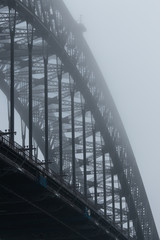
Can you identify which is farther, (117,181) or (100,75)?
(117,181)

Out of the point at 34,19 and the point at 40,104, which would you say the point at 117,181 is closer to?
the point at 40,104

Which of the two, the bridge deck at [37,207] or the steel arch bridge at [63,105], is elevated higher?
the steel arch bridge at [63,105]

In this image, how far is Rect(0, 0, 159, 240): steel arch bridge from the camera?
73.4 meters

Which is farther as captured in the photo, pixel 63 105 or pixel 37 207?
pixel 63 105

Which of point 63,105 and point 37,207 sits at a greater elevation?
point 63,105

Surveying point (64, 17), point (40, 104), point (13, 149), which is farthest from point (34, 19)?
point (40, 104)

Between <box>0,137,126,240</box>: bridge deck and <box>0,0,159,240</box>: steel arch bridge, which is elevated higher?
<box>0,0,159,240</box>: steel arch bridge

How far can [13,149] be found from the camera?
59.6 m

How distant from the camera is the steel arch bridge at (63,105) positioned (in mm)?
73438

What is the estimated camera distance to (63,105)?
105812 mm

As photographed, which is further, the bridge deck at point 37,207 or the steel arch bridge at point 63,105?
the steel arch bridge at point 63,105

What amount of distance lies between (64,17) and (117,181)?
41.2 meters

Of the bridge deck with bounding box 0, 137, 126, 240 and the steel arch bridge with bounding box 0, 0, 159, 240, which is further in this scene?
the steel arch bridge with bounding box 0, 0, 159, 240

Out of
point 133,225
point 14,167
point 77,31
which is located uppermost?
point 77,31
